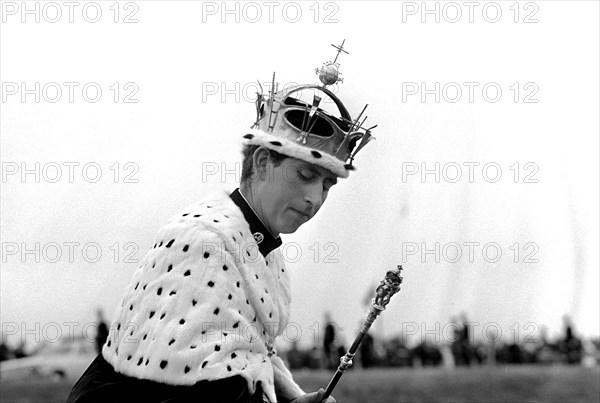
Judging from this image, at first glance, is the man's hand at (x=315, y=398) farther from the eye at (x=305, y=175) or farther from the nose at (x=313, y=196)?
the eye at (x=305, y=175)

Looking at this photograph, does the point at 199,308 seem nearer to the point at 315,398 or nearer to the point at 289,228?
the point at 289,228

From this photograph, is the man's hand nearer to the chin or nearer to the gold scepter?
the gold scepter

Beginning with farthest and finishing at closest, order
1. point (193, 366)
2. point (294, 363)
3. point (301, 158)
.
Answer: point (294, 363)
point (301, 158)
point (193, 366)

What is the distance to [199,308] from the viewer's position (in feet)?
22.1

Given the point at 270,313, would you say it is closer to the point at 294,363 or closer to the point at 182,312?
the point at 182,312

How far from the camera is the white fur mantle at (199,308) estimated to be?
6668mm

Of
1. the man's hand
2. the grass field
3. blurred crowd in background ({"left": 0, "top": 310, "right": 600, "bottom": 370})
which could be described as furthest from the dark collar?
blurred crowd in background ({"left": 0, "top": 310, "right": 600, "bottom": 370})

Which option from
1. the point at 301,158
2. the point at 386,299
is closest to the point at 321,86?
the point at 301,158

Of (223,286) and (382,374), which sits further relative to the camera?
(382,374)

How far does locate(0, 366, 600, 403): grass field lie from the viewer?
20.0 meters

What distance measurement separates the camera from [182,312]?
265 inches

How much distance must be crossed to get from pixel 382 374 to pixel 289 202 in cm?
1515

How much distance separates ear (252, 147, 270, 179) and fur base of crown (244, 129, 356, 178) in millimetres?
45

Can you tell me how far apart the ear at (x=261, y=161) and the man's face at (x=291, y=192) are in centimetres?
2
